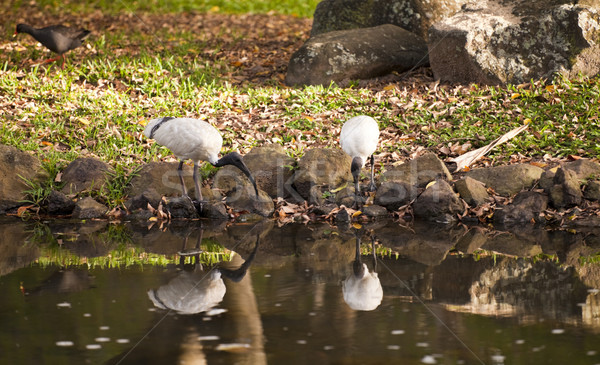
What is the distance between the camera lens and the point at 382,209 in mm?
7699

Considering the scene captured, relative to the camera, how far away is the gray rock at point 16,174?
8.00m

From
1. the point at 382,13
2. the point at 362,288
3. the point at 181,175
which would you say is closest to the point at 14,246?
the point at 181,175

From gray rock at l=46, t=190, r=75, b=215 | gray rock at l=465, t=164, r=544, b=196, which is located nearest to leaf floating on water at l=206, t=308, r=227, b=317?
gray rock at l=46, t=190, r=75, b=215

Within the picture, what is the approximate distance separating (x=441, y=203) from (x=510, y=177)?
2.87 feet

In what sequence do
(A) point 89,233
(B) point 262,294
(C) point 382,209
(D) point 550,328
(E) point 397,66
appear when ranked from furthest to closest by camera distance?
1. (E) point 397,66
2. (C) point 382,209
3. (A) point 89,233
4. (B) point 262,294
5. (D) point 550,328

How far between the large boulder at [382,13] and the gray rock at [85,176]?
566 centimetres

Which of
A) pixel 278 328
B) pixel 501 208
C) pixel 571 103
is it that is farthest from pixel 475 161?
pixel 278 328

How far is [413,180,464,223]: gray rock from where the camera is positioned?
745 cm

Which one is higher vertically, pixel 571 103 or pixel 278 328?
pixel 571 103

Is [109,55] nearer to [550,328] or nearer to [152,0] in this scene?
[152,0]

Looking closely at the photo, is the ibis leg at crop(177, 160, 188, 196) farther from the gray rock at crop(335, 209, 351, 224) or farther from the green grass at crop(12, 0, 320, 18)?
the green grass at crop(12, 0, 320, 18)

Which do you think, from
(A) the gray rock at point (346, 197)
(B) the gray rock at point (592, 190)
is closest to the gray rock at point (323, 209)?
(A) the gray rock at point (346, 197)

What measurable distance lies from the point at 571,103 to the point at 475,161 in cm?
185

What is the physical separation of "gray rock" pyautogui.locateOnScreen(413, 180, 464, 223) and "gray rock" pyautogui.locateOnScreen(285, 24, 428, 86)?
402cm
